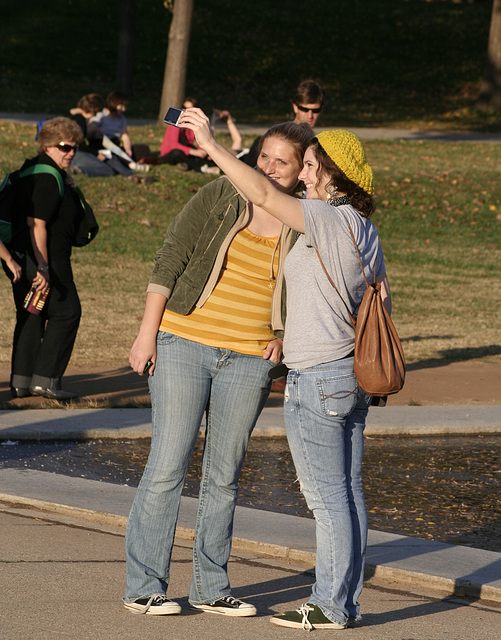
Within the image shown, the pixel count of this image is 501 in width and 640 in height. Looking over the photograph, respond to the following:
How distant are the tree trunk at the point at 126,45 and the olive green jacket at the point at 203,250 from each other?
29441mm

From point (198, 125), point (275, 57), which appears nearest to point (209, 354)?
point (198, 125)

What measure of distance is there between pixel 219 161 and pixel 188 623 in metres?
1.68

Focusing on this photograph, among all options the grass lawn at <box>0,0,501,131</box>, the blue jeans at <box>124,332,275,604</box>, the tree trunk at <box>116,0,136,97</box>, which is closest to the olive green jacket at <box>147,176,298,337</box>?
the blue jeans at <box>124,332,275,604</box>

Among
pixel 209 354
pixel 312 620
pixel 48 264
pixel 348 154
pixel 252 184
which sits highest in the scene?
pixel 348 154

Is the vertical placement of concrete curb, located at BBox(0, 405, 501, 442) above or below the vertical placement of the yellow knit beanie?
below

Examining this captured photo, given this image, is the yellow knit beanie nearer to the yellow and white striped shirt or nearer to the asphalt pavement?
the yellow and white striped shirt

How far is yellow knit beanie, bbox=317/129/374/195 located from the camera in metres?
3.63

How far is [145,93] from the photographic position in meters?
35.2

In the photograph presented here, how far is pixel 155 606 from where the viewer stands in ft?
12.6

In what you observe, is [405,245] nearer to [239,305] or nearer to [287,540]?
[287,540]

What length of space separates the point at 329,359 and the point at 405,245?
15.4 m

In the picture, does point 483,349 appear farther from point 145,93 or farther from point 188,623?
point 145,93

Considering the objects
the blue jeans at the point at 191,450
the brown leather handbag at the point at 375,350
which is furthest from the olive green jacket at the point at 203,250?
the brown leather handbag at the point at 375,350

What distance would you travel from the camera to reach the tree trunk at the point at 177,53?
22.6 m
